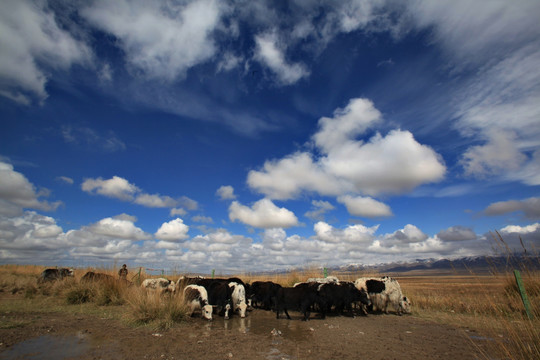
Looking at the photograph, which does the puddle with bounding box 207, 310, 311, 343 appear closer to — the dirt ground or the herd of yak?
the dirt ground

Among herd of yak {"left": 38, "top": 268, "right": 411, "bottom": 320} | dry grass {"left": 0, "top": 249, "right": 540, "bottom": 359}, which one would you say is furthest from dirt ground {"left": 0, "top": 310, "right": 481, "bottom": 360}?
herd of yak {"left": 38, "top": 268, "right": 411, "bottom": 320}

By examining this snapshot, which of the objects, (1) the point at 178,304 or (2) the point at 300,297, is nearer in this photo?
(1) the point at 178,304

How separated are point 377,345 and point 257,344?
Result: 121 inches

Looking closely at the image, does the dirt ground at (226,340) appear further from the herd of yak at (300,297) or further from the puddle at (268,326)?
the herd of yak at (300,297)

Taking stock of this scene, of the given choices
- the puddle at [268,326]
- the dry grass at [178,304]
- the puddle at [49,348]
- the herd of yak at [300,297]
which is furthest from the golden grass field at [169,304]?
the puddle at [49,348]

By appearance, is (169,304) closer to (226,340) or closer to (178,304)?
(178,304)

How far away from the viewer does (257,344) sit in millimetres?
6879

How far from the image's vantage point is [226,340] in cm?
720

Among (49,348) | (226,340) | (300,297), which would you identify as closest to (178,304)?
(226,340)

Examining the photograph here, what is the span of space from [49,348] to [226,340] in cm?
395

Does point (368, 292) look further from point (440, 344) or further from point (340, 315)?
point (440, 344)

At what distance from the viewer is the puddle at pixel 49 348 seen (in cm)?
547

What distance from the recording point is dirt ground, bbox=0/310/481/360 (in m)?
5.93

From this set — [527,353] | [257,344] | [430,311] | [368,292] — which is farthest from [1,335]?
[430,311]
